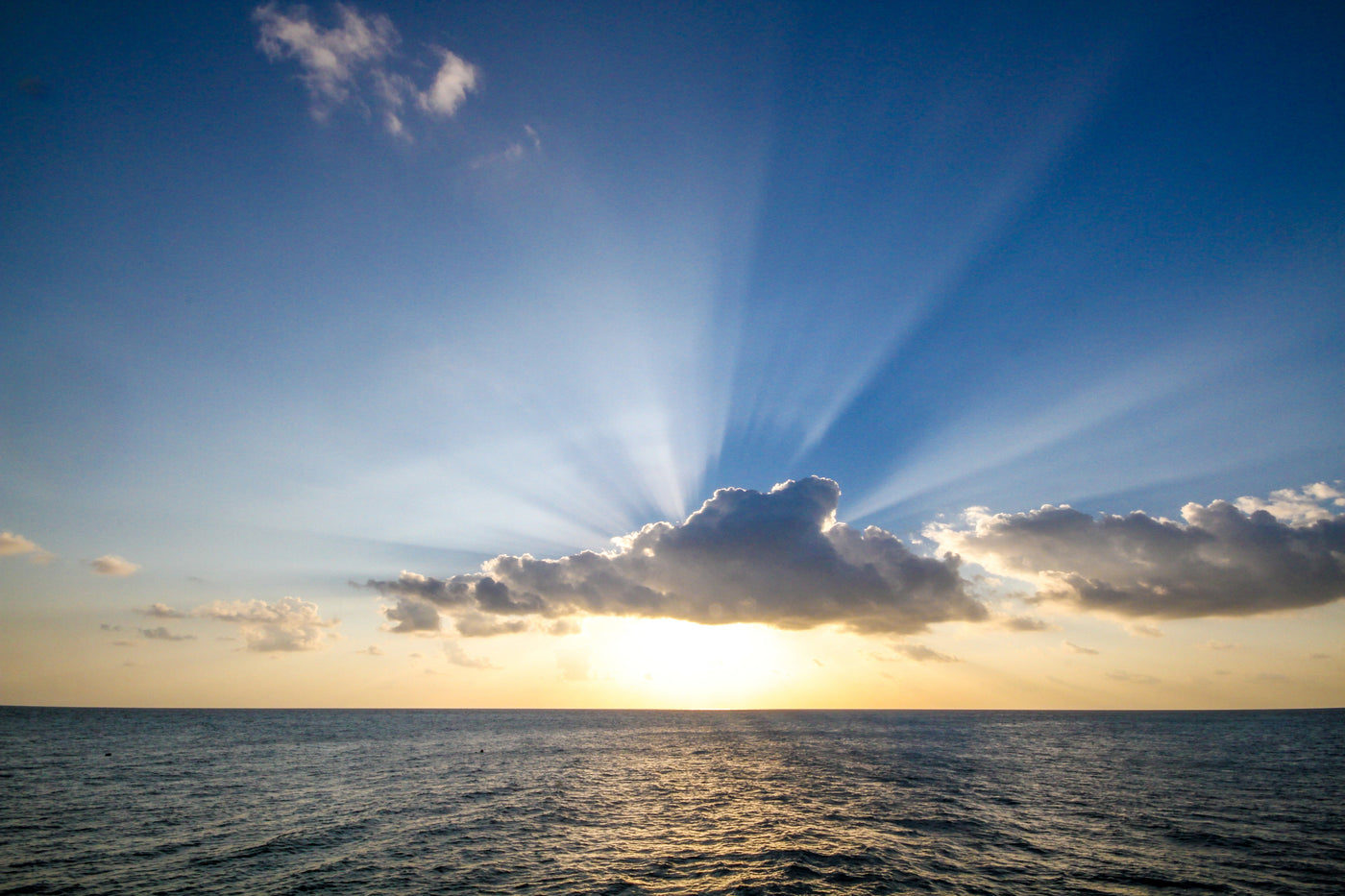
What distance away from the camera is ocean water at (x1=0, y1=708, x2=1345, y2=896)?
34844 mm

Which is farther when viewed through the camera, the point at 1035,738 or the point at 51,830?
the point at 1035,738

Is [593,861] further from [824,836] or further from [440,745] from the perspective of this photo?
[440,745]

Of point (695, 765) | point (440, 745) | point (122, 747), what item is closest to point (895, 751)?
point (695, 765)

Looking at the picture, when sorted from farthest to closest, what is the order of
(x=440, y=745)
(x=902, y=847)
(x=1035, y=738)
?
(x=1035, y=738) → (x=440, y=745) → (x=902, y=847)

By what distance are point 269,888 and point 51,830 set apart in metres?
26.3

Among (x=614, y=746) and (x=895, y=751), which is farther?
(x=614, y=746)

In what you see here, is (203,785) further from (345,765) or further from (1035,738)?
(1035,738)

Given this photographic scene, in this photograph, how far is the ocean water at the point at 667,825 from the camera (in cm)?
3484

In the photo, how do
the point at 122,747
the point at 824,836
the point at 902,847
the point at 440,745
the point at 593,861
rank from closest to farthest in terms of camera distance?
the point at 593,861, the point at 902,847, the point at 824,836, the point at 122,747, the point at 440,745

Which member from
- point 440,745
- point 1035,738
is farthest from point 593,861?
point 1035,738

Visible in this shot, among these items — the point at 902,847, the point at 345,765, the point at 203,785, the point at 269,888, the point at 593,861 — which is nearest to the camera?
the point at 269,888

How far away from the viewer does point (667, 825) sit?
4928 cm

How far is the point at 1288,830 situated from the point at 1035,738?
118118mm

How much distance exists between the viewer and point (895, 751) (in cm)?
11156
